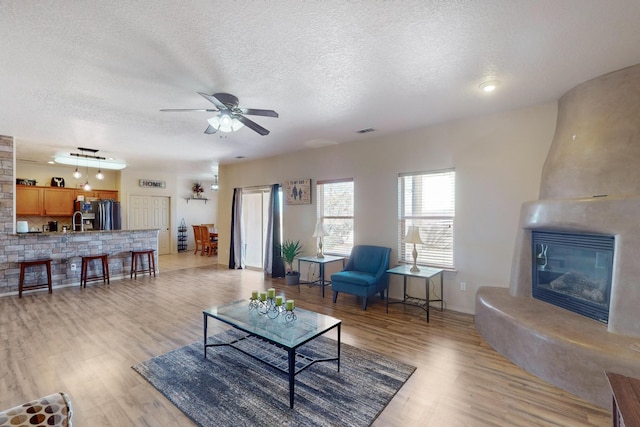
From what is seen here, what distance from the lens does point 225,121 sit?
2963 mm

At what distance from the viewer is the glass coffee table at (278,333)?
2.27m

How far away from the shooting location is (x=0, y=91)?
9.87ft

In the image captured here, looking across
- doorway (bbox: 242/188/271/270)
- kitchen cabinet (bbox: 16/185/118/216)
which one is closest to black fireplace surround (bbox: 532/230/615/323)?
doorway (bbox: 242/188/271/270)

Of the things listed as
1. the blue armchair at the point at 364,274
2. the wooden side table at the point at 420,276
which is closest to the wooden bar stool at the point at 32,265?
the blue armchair at the point at 364,274

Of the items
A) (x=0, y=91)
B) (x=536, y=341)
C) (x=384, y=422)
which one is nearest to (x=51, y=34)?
(x=0, y=91)

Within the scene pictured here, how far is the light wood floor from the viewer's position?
6.63 ft

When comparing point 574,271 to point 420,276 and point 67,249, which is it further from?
point 67,249

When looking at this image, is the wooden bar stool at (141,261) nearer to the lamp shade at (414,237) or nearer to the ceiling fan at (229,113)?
the ceiling fan at (229,113)

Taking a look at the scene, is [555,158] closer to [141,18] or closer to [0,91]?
[141,18]

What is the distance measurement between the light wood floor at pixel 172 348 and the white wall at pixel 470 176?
793 mm

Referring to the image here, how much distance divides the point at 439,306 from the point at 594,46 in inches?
130

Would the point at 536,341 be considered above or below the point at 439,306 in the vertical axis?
above

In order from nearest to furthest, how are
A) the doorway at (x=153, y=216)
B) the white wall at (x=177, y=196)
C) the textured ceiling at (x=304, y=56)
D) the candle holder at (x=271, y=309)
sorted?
the textured ceiling at (x=304, y=56), the candle holder at (x=271, y=309), the white wall at (x=177, y=196), the doorway at (x=153, y=216)

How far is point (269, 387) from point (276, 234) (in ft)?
13.6
